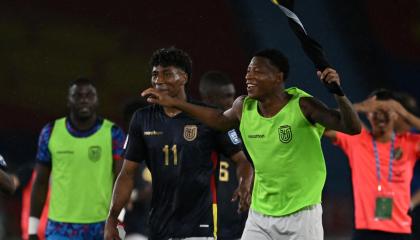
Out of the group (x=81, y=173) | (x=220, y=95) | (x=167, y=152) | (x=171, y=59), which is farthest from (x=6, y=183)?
(x=220, y=95)

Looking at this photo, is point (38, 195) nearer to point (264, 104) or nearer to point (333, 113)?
point (264, 104)

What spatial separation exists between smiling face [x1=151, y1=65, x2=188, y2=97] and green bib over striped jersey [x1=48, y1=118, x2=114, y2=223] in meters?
2.08

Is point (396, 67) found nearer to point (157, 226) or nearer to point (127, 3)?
point (127, 3)

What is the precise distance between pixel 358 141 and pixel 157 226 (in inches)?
116

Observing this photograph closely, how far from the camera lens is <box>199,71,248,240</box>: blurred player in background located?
790 cm

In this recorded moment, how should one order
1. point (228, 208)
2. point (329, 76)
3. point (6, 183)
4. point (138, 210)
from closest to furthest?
1. point (329, 76)
2. point (6, 183)
3. point (228, 208)
4. point (138, 210)

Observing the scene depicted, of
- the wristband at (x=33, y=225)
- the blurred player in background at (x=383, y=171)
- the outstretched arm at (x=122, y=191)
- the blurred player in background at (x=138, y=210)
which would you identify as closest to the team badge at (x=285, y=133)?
the outstretched arm at (x=122, y=191)

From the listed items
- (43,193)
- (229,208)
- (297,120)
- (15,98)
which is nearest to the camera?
(297,120)

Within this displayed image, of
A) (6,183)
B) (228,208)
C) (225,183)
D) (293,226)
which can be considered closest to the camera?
(6,183)

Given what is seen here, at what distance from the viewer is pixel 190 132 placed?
21.9 ft

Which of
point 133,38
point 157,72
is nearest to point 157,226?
point 157,72

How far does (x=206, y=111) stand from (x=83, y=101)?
2418mm

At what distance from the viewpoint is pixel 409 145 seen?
29.5 feet

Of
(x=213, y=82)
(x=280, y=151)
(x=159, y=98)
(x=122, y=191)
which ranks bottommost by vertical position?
(x=122, y=191)
